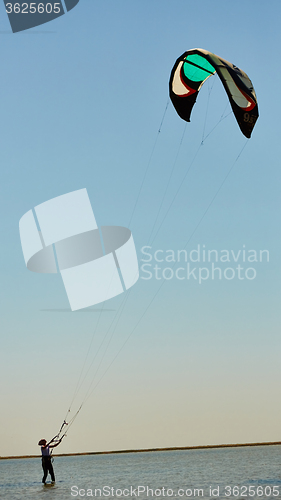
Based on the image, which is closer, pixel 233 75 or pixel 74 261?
pixel 233 75

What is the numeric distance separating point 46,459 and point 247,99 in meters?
10.4

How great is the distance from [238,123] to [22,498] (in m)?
9.92

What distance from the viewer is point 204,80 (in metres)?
12.7

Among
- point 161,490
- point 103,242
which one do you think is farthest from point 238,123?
point 161,490

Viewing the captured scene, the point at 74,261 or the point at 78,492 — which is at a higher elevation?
the point at 74,261

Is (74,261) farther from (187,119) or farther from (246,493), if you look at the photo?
(246,493)

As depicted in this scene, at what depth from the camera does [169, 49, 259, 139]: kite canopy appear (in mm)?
10445

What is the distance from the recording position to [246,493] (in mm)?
11680

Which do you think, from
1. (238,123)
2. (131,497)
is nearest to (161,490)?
(131,497)

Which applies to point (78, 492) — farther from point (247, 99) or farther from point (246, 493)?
point (247, 99)

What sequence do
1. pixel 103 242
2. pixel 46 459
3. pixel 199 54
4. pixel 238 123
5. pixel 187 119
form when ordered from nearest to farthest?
pixel 238 123
pixel 199 54
pixel 187 119
pixel 46 459
pixel 103 242

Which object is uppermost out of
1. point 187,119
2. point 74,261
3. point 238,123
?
point 187,119

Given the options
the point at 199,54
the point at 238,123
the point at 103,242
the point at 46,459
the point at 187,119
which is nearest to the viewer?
the point at 238,123

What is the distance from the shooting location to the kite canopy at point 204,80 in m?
10.4
